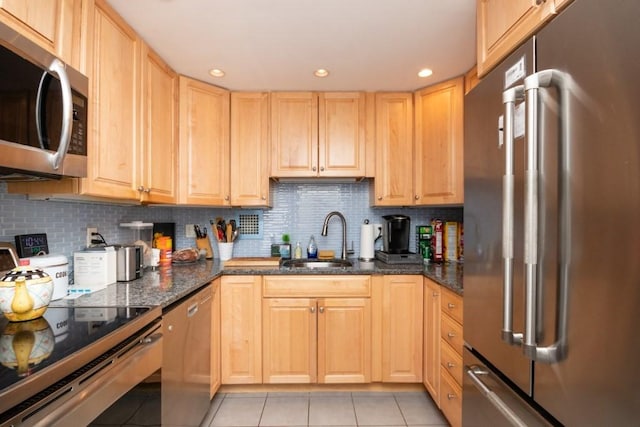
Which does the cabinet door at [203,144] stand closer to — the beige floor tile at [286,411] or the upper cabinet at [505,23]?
the beige floor tile at [286,411]

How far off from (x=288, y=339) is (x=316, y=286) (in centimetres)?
41

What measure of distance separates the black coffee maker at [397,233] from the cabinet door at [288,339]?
778mm

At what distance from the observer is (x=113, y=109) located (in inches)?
57.9

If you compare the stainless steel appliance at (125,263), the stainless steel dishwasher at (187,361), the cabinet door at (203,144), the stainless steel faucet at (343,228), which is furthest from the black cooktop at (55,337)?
the stainless steel faucet at (343,228)

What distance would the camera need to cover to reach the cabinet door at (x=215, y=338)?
2021 mm

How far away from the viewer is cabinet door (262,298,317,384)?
2129 mm

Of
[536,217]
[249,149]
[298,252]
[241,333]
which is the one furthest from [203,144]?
[536,217]

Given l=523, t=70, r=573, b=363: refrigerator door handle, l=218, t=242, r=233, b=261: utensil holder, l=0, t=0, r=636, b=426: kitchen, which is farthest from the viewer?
l=0, t=0, r=636, b=426: kitchen

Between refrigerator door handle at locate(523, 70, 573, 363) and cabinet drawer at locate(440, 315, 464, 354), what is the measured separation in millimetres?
950

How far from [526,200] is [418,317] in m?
1.55

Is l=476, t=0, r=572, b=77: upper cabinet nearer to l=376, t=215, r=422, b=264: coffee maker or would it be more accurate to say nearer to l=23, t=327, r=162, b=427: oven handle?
l=376, t=215, r=422, b=264: coffee maker

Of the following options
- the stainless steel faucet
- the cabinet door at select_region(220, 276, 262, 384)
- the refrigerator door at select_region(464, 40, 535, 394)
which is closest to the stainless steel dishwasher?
the cabinet door at select_region(220, 276, 262, 384)

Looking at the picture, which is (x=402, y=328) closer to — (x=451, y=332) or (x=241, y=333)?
(x=451, y=332)

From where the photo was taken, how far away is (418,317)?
2117mm
